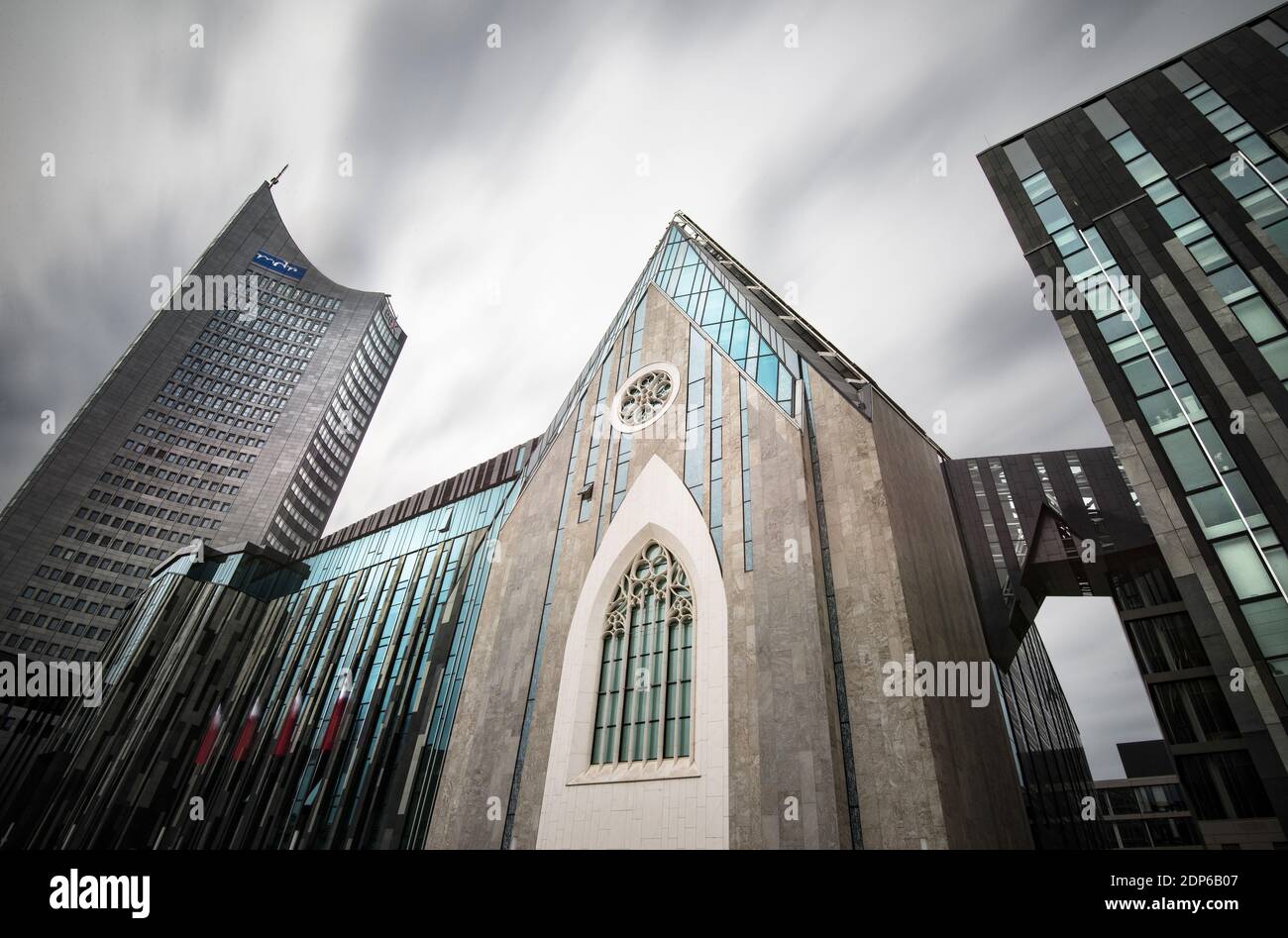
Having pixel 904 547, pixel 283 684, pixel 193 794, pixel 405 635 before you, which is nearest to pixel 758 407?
pixel 904 547

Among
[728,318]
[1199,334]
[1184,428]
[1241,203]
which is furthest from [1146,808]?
[728,318]

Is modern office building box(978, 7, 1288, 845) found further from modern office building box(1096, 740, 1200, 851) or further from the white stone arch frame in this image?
modern office building box(1096, 740, 1200, 851)

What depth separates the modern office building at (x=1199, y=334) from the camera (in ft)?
61.8

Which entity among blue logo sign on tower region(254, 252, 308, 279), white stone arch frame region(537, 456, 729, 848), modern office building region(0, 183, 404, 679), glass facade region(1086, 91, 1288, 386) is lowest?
white stone arch frame region(537, 456, 729, 848)

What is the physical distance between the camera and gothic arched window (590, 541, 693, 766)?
2195 cm

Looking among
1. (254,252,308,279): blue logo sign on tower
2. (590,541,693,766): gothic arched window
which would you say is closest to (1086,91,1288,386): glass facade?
(590,541,693,766): gothic arched window

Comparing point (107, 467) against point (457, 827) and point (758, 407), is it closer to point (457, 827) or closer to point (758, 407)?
point (457, 827)

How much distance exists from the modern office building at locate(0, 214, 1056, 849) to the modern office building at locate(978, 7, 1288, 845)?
772 centimetres

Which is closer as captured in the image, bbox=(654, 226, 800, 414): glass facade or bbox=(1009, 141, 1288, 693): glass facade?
bbox=(1009, 141, 1288, 693): glass facade

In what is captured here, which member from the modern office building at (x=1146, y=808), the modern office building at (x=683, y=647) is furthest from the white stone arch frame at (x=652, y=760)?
the modern office building at (x=1146, y=808)

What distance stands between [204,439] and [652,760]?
102872mm

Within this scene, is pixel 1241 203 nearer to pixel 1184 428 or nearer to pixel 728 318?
pixel 1184 428

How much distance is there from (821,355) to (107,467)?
341ft

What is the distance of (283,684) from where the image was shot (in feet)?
170
